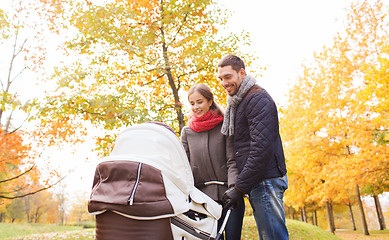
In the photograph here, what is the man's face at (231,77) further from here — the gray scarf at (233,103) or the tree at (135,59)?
the tree at (135,59)

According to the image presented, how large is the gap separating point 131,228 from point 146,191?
261 millimetres

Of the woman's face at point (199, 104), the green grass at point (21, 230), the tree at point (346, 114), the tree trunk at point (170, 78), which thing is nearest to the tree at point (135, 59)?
the tree trunk at point (170, 78)

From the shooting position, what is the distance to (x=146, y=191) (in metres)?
1.89

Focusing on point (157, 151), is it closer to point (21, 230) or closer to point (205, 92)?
point (205, 92)

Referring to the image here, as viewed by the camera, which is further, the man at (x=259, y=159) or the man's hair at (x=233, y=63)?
the man's hair at (x=233, y=63)

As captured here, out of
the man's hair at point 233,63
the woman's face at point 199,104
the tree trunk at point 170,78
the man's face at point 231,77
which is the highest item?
the tree trunk at point 170,78

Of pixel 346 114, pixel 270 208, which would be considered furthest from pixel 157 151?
pixel 346 114

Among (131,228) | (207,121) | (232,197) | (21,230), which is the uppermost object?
(207,121)

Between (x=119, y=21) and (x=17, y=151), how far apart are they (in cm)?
636

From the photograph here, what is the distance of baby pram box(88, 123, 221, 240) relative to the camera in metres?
1.85

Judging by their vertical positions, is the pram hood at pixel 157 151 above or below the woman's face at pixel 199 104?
below

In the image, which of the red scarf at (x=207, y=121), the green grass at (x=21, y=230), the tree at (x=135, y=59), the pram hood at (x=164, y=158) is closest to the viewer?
the pram hood at (x=164, y=158)

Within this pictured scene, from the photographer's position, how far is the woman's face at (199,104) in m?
3.01

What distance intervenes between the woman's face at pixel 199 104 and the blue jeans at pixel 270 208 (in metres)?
0.99
